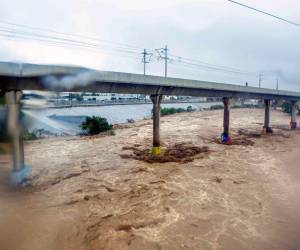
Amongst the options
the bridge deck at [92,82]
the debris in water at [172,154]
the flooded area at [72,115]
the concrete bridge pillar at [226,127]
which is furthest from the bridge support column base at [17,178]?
the concrete bridge pillar at [226,127]

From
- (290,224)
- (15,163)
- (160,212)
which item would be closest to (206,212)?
(160,212)

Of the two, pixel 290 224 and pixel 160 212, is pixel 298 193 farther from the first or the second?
pixel 160 212

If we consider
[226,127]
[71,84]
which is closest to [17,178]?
[71,84]

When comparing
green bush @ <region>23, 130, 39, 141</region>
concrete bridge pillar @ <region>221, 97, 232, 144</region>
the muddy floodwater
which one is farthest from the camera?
green bush @ <region>23, 130, 39, 141</region>

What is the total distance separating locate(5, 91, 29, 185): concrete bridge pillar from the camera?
18.0 metres

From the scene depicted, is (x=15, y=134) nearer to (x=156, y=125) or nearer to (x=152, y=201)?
(x=152, y=201)

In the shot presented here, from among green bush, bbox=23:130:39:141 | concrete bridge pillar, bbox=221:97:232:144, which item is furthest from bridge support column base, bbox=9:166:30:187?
concrete bridge pillar, bbox=221:97:232:144

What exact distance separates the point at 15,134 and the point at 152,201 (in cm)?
898

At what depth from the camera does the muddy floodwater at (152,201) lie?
474 inches

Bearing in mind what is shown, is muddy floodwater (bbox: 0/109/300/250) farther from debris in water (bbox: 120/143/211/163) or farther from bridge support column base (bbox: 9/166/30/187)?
bridge support column base (bbox: 9/166/30/187)

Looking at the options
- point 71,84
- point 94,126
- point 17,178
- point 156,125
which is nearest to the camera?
point 17,178

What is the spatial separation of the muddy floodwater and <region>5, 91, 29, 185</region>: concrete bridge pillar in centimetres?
82

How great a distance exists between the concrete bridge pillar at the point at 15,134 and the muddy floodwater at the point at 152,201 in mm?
820

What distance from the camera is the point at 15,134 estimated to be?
60.1 feet
